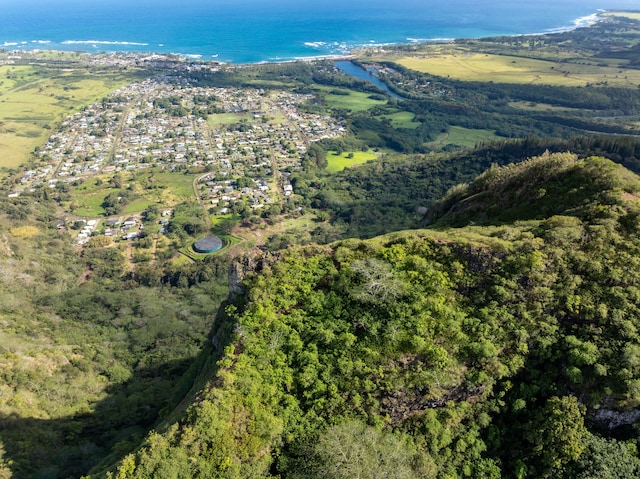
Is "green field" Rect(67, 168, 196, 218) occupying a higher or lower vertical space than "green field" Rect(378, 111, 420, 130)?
lower

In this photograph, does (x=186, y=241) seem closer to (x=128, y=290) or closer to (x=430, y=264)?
(x=128, y=290)

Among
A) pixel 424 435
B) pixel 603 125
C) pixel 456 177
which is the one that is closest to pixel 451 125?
pixel 603 125

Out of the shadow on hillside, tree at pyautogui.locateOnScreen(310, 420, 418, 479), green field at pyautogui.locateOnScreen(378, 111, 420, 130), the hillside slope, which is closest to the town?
green field at pyautogui.locateOnScreen(378, 111, 420, 130)

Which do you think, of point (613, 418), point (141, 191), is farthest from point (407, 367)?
point (141, 191)

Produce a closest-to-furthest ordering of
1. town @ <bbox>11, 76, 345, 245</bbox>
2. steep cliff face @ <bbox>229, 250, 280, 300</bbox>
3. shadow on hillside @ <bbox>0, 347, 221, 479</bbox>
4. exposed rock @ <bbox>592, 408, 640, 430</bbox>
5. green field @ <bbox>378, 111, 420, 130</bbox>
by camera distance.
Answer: exposed rock @ <bbox>592, 408, 640, 430</bbox>
steep cliff face @ <bbox>229, 250, 280, 300</bbox>
shadow on hillside @ <bbox>0, 347, 221, 479</bbox>
town @ <bbox>11, 76, 345, 245</bbox>
green field @ <bbox>378, 111, 420, 130</bbox>

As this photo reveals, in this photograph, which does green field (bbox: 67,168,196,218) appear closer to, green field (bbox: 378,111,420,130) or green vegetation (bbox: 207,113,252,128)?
green vegetation (bbox: 207,113,252,128)

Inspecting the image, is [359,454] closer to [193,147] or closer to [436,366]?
[436,366]
